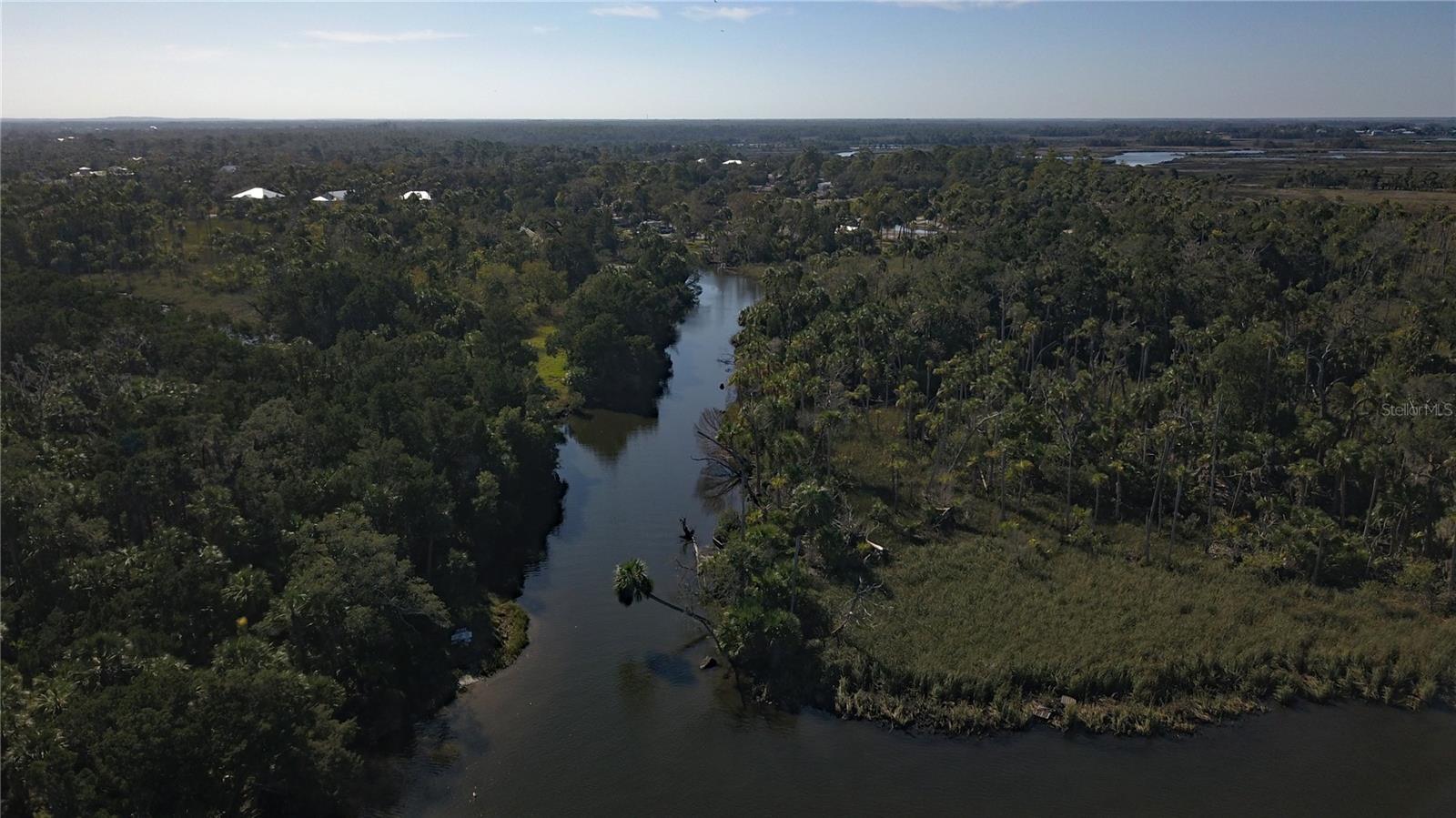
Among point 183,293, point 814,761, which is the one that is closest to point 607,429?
point 814,761

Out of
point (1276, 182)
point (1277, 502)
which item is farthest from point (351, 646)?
point (1276, 182)

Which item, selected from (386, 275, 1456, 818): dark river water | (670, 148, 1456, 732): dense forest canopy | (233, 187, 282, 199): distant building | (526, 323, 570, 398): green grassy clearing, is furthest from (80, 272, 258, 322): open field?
(386, 275, 1456, 818): dark river water

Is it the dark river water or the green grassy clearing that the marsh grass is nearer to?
the dark river water

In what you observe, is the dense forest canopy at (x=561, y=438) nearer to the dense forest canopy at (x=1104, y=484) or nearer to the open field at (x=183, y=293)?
the dense forest canopy at (x=1104, y=484)

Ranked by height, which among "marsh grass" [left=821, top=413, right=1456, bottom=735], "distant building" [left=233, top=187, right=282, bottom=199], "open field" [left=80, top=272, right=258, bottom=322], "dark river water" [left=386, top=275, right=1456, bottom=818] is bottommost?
"dark river water" [left=386, top=275, right=1456, bottom=818]

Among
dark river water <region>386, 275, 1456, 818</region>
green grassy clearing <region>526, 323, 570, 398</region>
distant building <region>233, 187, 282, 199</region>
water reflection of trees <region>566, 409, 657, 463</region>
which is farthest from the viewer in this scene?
distant building <region>233, 187, 282, 199</region>

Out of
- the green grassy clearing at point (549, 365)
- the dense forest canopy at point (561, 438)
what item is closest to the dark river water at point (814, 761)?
the dense forest canopy at point (561, 438)

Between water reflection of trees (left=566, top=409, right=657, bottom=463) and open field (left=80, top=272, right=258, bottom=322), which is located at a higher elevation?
open field (left=80, top=272, right=258, bottom=322)
